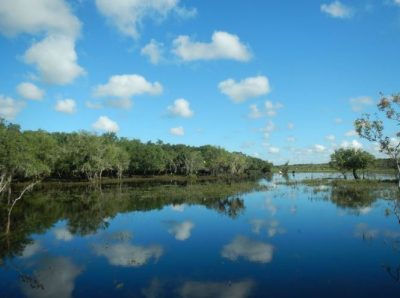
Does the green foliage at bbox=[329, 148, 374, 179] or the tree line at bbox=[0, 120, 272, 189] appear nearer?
the tree line at bbox=[0, 120, 272, 189]

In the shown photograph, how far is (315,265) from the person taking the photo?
2102cm

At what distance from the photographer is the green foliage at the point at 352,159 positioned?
91.9m

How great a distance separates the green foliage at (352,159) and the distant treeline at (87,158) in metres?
61.5

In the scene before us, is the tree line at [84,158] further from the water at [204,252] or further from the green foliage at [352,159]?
the green foliage at [352,159]

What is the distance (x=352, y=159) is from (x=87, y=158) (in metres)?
69.7

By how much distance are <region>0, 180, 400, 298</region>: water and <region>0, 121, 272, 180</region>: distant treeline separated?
794 cm

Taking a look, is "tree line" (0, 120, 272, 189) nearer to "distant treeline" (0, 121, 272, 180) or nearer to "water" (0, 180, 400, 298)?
"distant treeline" (0, 121, 272, 180)

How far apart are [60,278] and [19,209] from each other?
29.3m

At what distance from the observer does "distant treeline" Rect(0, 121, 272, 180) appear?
150 feet

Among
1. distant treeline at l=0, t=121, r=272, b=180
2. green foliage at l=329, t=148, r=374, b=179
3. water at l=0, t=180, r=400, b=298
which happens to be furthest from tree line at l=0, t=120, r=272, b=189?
green foliage at l=329, t=148, r=374, b=179

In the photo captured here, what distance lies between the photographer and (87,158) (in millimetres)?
98938

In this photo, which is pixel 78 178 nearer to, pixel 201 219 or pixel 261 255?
pixel 201 219

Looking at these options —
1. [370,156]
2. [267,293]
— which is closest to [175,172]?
[370,156]

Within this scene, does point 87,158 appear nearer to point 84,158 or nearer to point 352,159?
point 84,158
